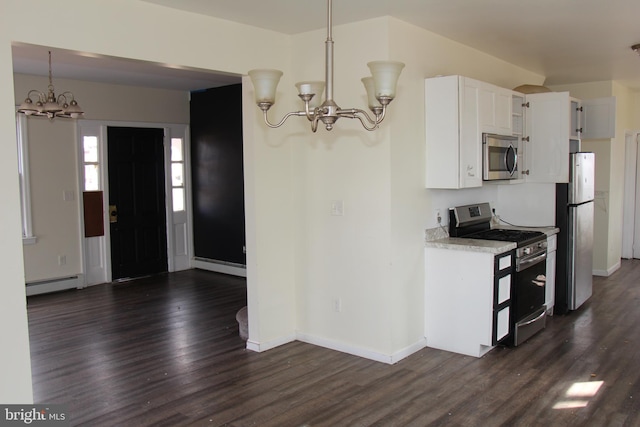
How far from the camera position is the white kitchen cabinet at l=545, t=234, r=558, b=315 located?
16.9 ft

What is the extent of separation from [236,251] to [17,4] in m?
4.87

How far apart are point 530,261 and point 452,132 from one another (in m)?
1.35

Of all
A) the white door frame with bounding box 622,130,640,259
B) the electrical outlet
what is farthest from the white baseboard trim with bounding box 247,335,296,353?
the white door frame with bounding box 622,130,640,259

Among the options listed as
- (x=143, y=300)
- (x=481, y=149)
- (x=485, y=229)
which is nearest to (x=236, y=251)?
(x=143, y=300)

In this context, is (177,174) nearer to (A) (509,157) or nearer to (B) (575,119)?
(A) (509,157)

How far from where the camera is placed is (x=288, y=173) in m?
4.57

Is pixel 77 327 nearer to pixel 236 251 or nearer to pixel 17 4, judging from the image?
pixel 236 251

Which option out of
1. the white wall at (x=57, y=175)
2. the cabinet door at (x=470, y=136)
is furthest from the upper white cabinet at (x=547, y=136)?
the white wall at (x=57, y=175)

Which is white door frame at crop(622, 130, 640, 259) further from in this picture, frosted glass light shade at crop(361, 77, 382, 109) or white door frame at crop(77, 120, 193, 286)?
frosted glass light shade at crop(361, 77, 382, 109)

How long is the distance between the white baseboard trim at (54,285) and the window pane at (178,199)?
5.36ft

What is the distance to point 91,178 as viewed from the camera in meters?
7.08

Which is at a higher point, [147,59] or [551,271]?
[147,59]

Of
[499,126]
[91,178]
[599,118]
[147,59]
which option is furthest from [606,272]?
[91,178]

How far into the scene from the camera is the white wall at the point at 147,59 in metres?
2.88
